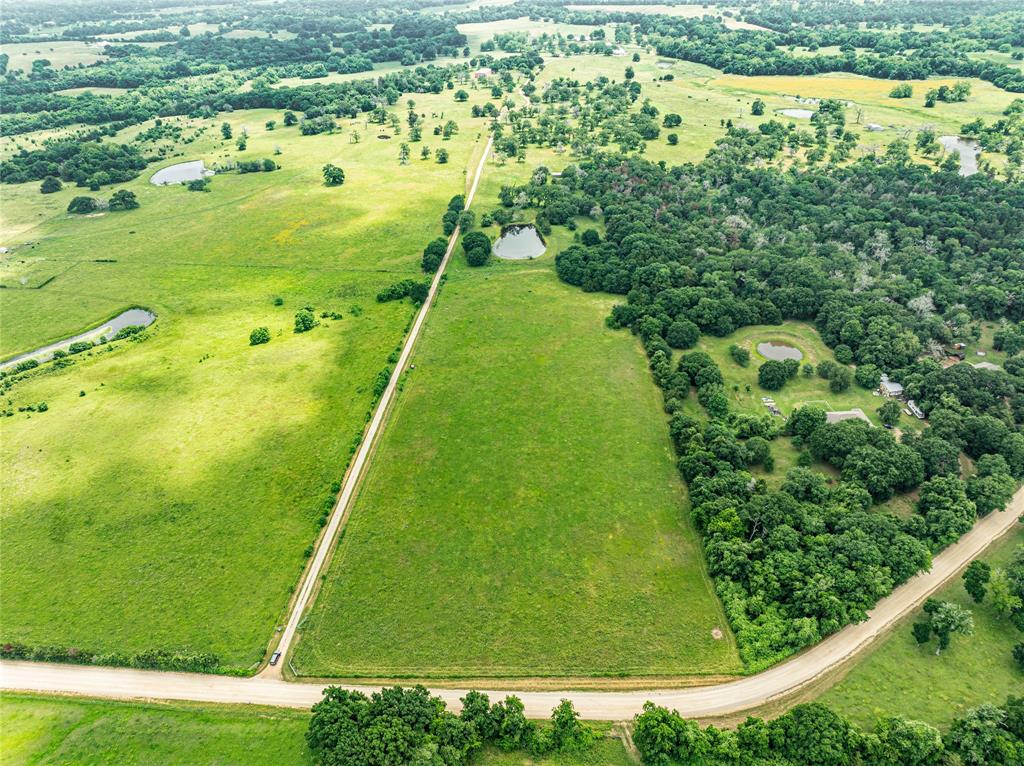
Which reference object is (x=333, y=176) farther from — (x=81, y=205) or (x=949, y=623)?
(x=949, y=623)

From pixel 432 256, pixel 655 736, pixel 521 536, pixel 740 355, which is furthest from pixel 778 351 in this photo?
pixel 432 256

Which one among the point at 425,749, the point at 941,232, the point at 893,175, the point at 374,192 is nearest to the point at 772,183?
the point at 893,175

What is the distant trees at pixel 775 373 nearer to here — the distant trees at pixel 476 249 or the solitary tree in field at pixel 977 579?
the solitary tree in field at pixel 977 579

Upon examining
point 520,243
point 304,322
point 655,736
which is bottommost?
point 655,736

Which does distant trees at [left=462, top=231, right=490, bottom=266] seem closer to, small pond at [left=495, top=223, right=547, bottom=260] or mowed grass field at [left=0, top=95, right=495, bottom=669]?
small pond at [left=495, top=223, right=547, bottom=260]

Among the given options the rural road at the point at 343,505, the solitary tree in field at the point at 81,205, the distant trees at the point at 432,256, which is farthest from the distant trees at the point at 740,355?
the solitary tree in field at the point at 81,205

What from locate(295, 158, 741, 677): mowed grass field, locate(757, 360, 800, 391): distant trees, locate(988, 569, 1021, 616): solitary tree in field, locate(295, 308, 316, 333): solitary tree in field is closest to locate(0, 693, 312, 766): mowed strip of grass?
locate(295, 158, 741, 677): mowed grass field
